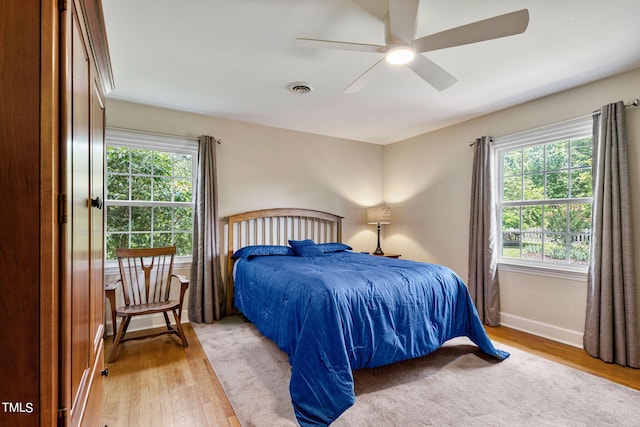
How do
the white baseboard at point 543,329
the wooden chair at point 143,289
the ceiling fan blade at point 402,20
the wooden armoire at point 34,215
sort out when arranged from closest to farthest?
1. the wooden armoire at point 34,215
2. the ceiling fan blade at point 402,20
3. the wooden chair at point 143,289
4. the white baseboard at point 543,329

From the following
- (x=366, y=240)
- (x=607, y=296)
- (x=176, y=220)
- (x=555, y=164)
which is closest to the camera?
(x=607, y=296)

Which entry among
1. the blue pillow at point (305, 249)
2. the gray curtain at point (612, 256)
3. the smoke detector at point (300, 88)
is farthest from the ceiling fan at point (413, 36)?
the blue pillow at point (305, 249)

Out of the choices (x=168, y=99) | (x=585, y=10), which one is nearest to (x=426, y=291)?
(x=585, y=10)

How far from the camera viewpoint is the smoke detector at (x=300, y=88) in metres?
2.95

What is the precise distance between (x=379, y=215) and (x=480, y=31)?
330 centimetres

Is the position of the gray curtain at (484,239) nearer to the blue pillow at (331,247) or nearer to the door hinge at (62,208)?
the blue pillow at (331,247)

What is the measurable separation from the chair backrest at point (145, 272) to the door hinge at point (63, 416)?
8.19 feet

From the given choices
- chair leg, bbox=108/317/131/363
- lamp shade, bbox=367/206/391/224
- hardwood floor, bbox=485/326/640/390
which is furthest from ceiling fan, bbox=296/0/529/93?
lamp shade, bbox=367/206/391/224

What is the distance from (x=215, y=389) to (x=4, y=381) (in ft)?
5.80

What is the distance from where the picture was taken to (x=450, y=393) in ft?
6.98

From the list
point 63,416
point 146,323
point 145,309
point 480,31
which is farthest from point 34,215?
point 146,323

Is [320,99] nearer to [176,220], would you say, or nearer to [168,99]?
[168,99]

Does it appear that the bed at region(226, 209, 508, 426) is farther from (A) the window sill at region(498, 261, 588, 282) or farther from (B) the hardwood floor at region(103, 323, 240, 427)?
(A) the window sill at region(498, 261, 588, 282)

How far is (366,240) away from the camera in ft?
17.1
